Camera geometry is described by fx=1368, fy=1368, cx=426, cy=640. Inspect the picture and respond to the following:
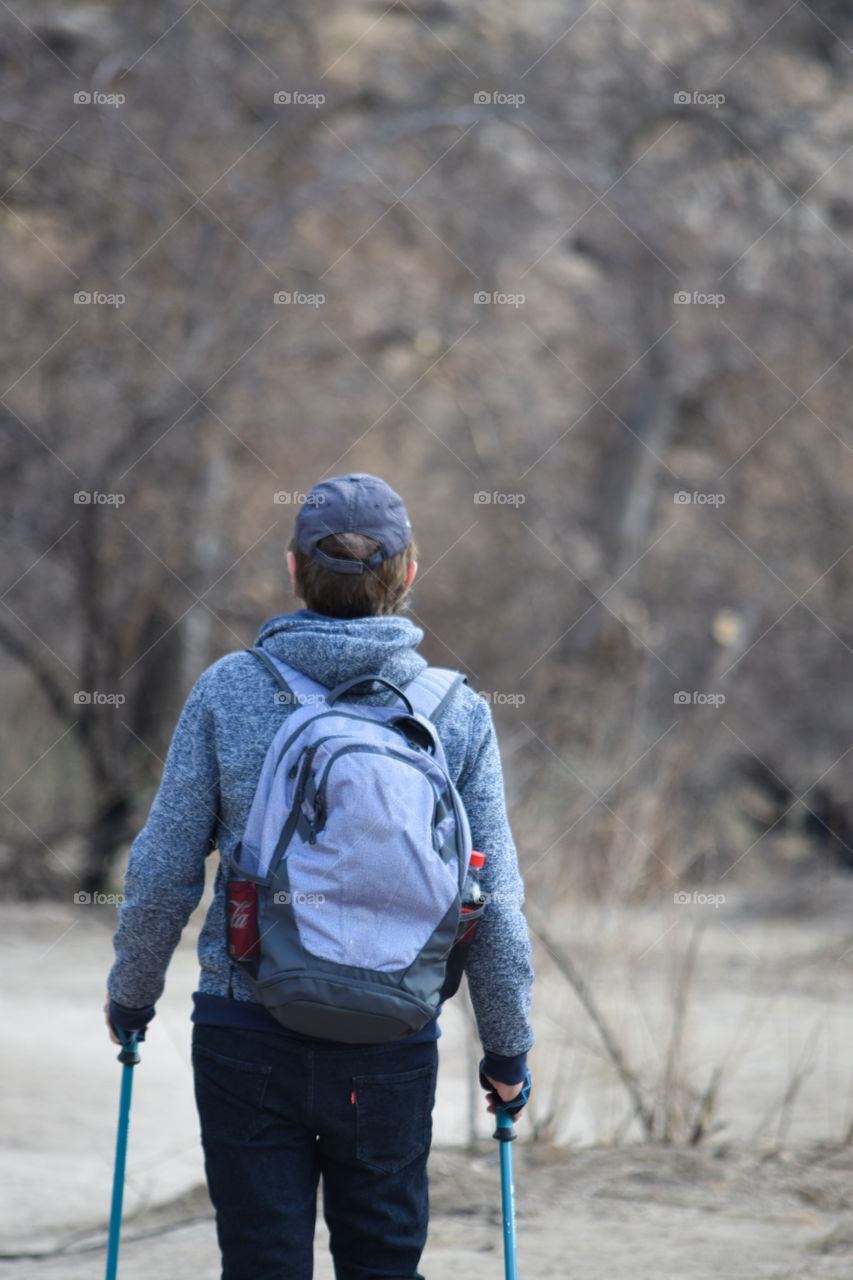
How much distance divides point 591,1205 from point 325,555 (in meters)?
2.40

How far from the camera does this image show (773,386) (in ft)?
39.8

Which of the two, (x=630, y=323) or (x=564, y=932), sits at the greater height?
(x=630, y=323)

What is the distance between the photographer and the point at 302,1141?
6.38ft

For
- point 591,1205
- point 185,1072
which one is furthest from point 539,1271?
Answer: point 185,1072

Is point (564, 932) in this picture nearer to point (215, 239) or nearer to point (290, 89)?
point (215, 239)

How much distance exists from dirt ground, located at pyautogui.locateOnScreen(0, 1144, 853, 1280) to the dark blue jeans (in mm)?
1355

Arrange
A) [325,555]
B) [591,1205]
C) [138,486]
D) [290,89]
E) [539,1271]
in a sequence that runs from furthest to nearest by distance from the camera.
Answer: [290,89] → [138,486] → [591,1205] → [539,1271] → [325,555]

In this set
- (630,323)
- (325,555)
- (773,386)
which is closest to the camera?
(325,555)
